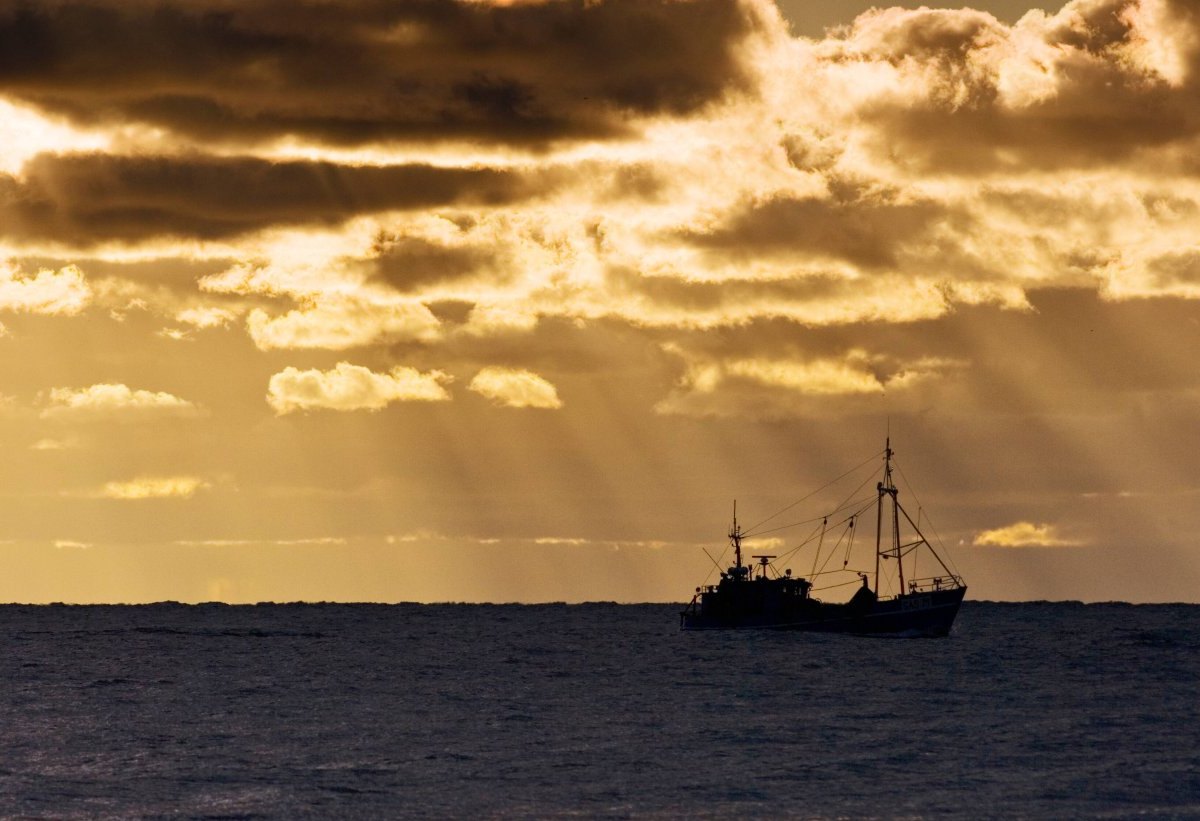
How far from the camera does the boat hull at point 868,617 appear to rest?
178 meters

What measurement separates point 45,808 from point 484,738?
27.7 metres

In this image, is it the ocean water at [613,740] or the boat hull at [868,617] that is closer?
the ocean water at [613,740]

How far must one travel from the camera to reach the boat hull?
178 m

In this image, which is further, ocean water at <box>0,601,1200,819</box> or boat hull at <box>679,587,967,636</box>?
boat hull at <box>679,587,967,636</box>

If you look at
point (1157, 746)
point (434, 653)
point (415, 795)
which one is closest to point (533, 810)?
point (415, 795)

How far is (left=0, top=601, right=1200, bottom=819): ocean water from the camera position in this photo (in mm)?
60719

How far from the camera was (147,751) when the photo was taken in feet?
253

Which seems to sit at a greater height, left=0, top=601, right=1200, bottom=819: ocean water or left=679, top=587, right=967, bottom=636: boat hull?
left=679, top=587, right=967, bottom=636: boat hull

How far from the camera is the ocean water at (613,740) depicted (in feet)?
199

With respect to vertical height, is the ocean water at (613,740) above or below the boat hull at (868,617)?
below

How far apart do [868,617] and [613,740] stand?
103587 millimetres

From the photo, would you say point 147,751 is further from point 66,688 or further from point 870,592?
point 870,592

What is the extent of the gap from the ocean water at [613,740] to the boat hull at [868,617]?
→ 95.4ft

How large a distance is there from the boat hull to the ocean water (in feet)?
95.4
